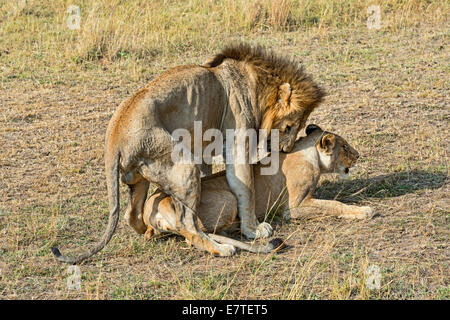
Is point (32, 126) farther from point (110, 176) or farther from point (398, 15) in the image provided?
point (398, 15)

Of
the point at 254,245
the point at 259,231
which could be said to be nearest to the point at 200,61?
the point at 259,231

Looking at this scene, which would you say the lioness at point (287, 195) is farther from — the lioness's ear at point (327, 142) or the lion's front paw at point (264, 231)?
the lion's front paw at point (264, 231)

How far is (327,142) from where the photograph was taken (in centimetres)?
680

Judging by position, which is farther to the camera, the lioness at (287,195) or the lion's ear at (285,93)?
the lion's ear at (285,93)

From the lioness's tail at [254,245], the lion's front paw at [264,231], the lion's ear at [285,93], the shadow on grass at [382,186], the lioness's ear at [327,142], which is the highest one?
the lion's ear at [285,93]

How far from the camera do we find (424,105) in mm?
9039

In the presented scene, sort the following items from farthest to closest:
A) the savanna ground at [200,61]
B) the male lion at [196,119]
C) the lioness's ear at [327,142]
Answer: the lioness's ear at [327,142] → the male lion at [196,119] → the savanna ground at [200,61]

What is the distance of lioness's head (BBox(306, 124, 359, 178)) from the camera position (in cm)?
680

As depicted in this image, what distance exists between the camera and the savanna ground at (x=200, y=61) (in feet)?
18.3

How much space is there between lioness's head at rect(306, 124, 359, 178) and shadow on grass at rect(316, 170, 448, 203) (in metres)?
0.21

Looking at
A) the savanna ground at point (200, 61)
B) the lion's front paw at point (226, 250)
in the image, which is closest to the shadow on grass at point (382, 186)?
the savanna ground at point (200, 61)

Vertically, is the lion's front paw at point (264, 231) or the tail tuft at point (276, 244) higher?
the tail tuft at point (276, 244)

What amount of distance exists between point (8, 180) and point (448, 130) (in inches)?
178
